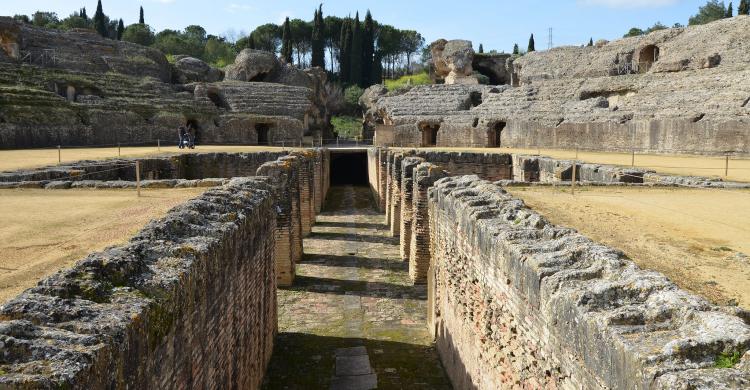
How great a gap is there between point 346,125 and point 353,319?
4524cm

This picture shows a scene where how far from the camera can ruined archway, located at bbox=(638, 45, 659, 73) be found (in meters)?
33.7

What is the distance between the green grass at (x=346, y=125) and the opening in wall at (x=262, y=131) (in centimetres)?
1736

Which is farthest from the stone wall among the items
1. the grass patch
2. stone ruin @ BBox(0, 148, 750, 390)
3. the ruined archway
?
the ruined archway

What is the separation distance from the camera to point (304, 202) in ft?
57.3

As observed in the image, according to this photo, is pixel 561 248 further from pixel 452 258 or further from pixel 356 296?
pixel 356 296

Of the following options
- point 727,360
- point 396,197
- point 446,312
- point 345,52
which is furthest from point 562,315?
point 345,52

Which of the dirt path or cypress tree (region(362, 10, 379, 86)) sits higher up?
cypress tree (region(362, 10, 379, 86))

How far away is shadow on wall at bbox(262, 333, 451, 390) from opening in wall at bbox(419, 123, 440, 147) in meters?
27.1

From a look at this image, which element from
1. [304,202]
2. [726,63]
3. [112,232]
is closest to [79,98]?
[304,202]

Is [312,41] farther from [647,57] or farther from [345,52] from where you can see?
[647,57]

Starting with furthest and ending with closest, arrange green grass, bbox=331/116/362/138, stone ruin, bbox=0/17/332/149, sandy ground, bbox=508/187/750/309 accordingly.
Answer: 1. green grass, bbox=331/116/362/138
2. stone ruin, bbox=0/17/332/149
3. sandy ground, bbox=508/187/750/309

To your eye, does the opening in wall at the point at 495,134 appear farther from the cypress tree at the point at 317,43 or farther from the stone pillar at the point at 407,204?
the cypress tree at the point at 317,43

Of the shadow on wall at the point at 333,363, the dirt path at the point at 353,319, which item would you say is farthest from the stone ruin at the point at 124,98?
the shadow on wall at the point at 333,363

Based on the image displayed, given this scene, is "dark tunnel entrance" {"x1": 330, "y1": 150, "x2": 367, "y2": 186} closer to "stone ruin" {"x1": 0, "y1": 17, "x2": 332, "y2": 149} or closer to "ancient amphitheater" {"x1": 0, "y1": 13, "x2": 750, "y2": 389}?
"stone ruin" {"x1": 0, "y1": 17, "x2": 332, "y2": 149}
